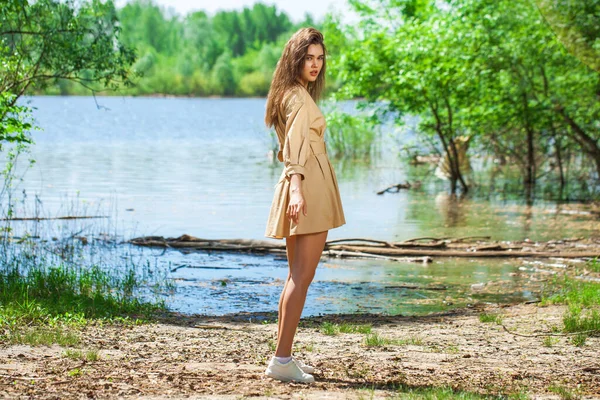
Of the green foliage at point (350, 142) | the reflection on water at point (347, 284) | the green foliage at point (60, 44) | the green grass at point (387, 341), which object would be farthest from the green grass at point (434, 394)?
the green foliage at point (350, 142)

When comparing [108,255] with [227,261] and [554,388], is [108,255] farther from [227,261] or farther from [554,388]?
[554,388]

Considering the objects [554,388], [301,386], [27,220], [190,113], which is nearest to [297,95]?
[301,386]

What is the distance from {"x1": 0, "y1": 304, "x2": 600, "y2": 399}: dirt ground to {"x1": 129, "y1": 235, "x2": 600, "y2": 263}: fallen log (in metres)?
4.84

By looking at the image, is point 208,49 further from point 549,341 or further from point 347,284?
point 549,341

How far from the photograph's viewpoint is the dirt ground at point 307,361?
4898 mm

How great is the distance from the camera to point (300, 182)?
495 cm

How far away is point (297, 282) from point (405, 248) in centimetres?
801

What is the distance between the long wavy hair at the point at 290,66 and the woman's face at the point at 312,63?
0.02 m

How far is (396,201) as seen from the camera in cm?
2105

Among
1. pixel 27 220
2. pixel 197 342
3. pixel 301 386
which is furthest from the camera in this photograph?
pixel 27 220

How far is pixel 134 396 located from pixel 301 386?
990 mm

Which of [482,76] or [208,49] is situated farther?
[208,49]

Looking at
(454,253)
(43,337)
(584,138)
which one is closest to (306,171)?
(43,337)

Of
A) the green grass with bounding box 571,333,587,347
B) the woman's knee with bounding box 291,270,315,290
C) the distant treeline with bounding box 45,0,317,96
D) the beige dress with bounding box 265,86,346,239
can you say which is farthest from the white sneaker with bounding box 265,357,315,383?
the distant treeline with bounding box 45,0,317,96
